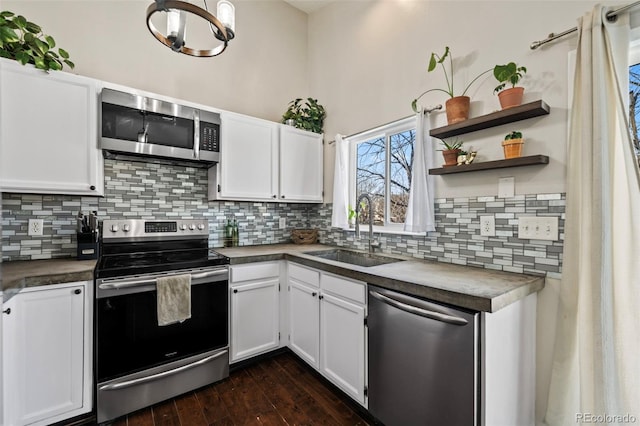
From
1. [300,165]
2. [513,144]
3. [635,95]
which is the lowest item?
[513,144]

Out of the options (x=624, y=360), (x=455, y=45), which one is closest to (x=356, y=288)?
(x=624, y=360)

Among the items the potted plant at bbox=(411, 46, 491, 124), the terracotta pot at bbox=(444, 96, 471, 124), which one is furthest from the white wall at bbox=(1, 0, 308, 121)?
the terracotta pot at bbox=(444, 96, 471, 124)

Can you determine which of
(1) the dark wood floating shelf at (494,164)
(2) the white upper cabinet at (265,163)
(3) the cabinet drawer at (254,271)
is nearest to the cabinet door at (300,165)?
(2) the white upper cabinet at (265,163)

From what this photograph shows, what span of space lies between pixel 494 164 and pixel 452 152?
29cm

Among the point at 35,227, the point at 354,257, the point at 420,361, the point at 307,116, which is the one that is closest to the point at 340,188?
the point at 354,257

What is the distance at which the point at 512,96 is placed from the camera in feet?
5.41

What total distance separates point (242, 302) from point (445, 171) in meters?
1.78

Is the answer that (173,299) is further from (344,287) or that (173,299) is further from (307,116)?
(307,116)

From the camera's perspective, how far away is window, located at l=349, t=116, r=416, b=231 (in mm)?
2537

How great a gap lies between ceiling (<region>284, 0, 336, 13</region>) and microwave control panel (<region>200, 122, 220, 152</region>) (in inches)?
76.7

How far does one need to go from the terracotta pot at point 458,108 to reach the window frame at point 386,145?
1.17 feet

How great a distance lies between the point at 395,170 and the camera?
2.64 m

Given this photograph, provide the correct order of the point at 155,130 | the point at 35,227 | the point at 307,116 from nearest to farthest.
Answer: the point at 35,227
the point at 155,130
the point at 307,116

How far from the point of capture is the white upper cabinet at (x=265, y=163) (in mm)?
2566
